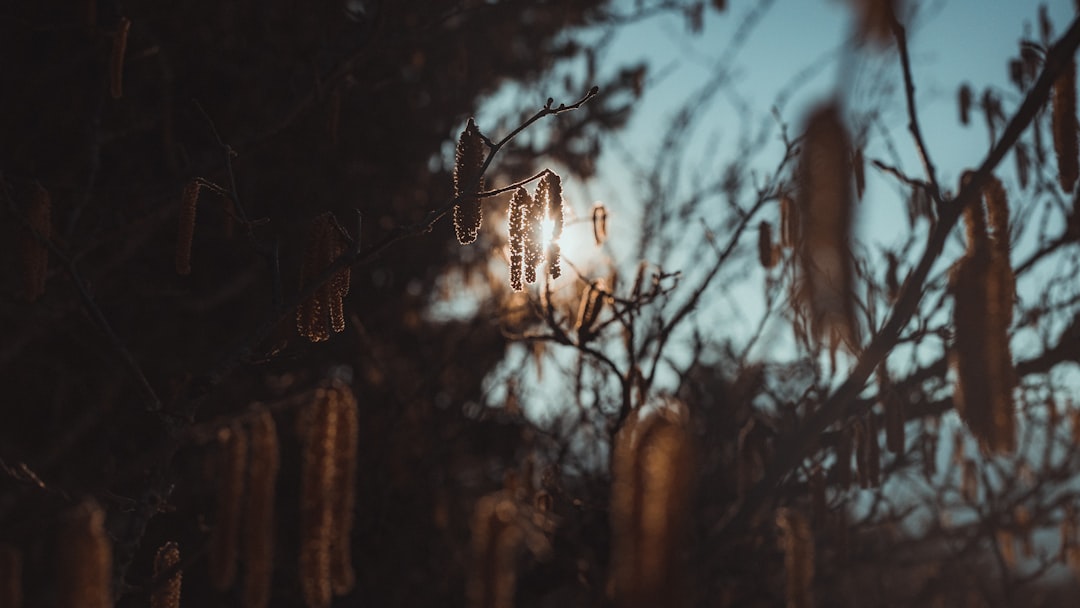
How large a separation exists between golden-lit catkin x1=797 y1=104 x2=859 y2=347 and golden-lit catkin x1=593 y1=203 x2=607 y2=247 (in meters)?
2.23

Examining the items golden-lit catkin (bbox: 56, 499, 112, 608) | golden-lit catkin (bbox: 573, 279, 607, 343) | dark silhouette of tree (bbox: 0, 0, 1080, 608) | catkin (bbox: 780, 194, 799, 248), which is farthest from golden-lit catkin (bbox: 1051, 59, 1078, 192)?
golden-lit catkin (bbox: 56, 499, 112, 608)

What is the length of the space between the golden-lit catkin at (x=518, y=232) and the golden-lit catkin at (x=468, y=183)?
0.35ft

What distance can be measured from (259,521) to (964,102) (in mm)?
4021

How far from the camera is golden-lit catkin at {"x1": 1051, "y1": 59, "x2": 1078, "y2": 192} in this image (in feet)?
6.47

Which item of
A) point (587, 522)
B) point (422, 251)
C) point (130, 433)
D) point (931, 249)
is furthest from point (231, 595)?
point (931, 249)

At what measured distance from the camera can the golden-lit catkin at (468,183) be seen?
212 cm

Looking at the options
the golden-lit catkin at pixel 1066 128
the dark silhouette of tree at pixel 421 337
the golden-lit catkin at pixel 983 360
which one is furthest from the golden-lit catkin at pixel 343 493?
the golden-lit catkin at pixel 1066 128

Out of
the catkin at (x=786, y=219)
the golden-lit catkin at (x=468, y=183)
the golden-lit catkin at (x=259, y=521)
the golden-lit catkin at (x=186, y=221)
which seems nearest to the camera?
the golden-lit catkin at (x=259, y=521)

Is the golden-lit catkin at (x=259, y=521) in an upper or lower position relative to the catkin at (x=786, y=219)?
lower

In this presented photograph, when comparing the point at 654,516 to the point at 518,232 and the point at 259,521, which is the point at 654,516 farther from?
the point at 518,232

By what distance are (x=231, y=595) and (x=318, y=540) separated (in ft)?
13.3

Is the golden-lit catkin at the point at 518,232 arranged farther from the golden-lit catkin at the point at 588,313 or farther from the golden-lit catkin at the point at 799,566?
the golden-lit catkin at the point at 588,313

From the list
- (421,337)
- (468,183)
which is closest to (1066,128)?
(468,183)

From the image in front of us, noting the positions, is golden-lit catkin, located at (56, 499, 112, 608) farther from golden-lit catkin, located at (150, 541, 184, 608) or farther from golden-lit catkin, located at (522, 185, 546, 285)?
golden-lit catkin, located at (522, 185, 546, 285)
